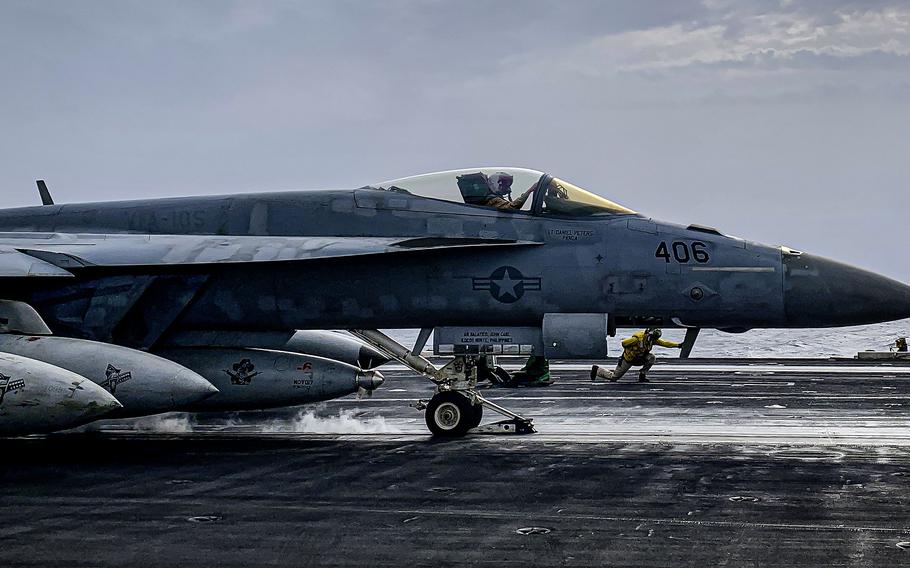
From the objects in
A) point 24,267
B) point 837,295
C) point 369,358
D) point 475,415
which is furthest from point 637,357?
point 24,267

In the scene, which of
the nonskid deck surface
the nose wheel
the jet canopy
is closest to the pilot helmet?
the jet canopy

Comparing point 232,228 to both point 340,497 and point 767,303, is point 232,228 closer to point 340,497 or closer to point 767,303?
point 340,497

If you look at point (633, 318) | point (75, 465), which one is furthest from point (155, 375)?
point (633, 318)

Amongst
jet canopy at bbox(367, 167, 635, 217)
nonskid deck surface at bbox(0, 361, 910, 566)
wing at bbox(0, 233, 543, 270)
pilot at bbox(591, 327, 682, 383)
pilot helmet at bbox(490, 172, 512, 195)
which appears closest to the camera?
nonskid deck surface at bbox(0, 361, 910, 566)

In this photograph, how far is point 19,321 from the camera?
1384cm

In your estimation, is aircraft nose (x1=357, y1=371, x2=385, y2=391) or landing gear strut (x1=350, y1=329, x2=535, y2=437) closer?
aircraft nose (x1=357, y1=371, x2=385, y2=391)

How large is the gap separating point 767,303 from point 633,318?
1731 mm

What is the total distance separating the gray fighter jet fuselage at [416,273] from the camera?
13305mm

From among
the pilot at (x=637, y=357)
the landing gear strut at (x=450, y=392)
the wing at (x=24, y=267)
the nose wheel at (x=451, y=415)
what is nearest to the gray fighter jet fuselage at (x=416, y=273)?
the wing at (x=24, y=267)

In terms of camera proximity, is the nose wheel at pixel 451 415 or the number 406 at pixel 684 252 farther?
the nose wheel at pixel 451 415

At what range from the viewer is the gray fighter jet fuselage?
13.3 meters

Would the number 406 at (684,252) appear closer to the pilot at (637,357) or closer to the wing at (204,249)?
the wing at (204,249)

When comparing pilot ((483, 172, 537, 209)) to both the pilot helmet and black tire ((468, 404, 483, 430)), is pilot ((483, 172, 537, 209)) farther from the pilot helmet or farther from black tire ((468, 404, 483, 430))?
black tire ((468, 404, 483, 430))

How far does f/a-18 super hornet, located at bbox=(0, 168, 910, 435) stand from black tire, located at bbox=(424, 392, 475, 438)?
20 millimetres
